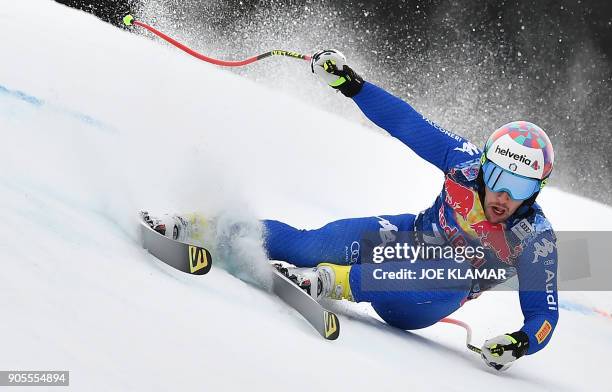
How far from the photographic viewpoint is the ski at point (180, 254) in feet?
8.98

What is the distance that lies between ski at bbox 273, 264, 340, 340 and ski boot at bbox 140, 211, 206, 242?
0.35 meters

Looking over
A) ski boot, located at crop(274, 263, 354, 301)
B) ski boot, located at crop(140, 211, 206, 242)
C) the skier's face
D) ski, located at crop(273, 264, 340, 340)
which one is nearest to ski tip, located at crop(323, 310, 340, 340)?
ski, located at crop(273, 264, 340, 340)

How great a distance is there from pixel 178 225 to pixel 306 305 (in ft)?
1.92

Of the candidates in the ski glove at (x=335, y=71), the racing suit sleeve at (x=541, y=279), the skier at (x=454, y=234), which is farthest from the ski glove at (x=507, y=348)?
the ski glove at (x=335, y=71)

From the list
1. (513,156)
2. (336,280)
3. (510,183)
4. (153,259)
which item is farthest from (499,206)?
(153,259)

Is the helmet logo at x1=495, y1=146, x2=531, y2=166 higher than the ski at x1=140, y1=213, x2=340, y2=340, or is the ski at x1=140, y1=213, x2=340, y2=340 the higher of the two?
the helmet logo at x1=495, y1=146, x2=531, y2=166

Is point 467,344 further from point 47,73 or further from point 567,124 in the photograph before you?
point 567,124

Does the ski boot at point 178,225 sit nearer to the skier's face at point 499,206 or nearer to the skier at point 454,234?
the skier at point 454,234

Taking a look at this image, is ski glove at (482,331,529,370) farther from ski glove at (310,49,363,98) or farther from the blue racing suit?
ski glove at (310,49,363,98)

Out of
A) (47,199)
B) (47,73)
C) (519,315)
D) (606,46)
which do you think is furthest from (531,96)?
(47,199)

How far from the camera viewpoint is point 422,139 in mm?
3594

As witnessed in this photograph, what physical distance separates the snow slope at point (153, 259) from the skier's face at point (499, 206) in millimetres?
639

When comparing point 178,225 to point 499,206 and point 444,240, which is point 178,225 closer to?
point 444,240

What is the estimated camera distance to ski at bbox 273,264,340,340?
2.75 m
